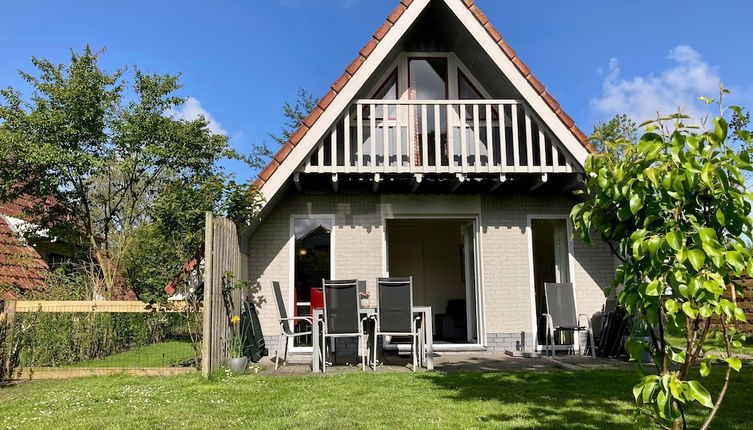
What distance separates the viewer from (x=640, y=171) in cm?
195

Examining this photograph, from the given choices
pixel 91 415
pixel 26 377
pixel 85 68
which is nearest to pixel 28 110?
pixel 85 68

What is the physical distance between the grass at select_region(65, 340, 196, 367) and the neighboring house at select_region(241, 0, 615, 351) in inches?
59.1

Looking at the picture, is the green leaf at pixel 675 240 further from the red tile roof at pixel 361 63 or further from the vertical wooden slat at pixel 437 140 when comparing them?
the red tile roof at pixel 361 63

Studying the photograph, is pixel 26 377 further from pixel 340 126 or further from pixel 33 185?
pixel 33 185

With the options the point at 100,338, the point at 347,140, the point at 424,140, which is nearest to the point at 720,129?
the point at 424,140

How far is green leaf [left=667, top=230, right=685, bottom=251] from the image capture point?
175 centimetres

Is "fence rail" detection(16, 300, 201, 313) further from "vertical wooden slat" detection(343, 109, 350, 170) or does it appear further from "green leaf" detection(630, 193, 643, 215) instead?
"green leaf" detection(630, 193, 643, 215)

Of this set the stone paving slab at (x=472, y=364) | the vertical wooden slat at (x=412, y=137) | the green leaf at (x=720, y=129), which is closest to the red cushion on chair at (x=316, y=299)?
the stone paving slab at (x=472, y=364)

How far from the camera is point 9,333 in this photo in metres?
6.25

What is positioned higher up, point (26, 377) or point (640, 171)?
point (640, 171)

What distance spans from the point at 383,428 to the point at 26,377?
16.1ft

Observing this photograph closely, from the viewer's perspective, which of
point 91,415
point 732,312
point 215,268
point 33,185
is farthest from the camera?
point 33,185

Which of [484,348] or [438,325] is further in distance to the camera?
[438,325]

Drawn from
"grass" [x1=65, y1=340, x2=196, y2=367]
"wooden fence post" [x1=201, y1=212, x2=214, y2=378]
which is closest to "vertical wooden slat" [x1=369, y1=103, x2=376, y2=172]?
"wooden fence post" [x1=201, y1=212, x2=214, y2=378]
